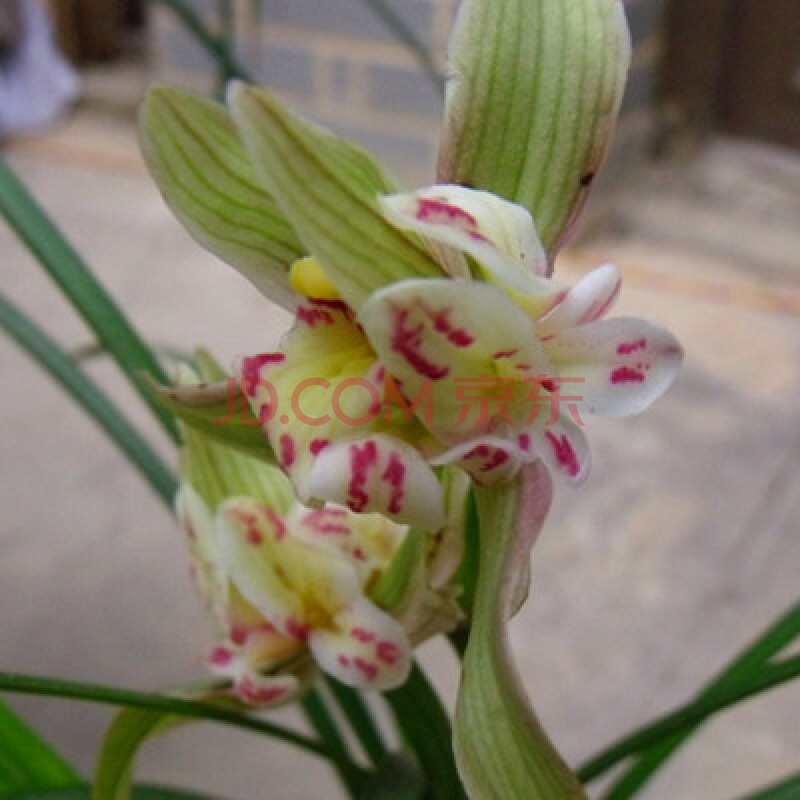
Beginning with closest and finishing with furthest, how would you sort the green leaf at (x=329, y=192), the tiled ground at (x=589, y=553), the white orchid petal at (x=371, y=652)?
the green leaf at (x=329, y=192) → the white orchid petal at (x=371, y=652) → the tiled ground at (x=589, y=553)

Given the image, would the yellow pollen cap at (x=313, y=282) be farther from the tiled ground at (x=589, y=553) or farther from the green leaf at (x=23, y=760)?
the tiled ground at (x=589, y=553)

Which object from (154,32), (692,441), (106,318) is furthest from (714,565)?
(154,32)

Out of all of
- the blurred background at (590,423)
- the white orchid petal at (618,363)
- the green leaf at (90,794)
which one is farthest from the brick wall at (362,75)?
the white orchid petal at (618,363)

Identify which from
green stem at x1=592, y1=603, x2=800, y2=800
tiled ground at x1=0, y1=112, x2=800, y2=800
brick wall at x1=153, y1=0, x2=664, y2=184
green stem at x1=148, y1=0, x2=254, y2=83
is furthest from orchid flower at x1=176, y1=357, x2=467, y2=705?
brick wall at x1=153, y1=0, x2=664, y2=184

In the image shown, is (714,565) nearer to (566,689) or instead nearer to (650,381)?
(566,689)

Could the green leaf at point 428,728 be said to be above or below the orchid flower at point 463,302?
below

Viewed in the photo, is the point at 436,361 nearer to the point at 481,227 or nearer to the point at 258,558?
the point at 481,227

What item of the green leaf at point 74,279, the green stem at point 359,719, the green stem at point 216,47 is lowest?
the green stem at point 359,719

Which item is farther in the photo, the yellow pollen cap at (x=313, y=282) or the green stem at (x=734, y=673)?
the green stem at (x=734, y=673)
